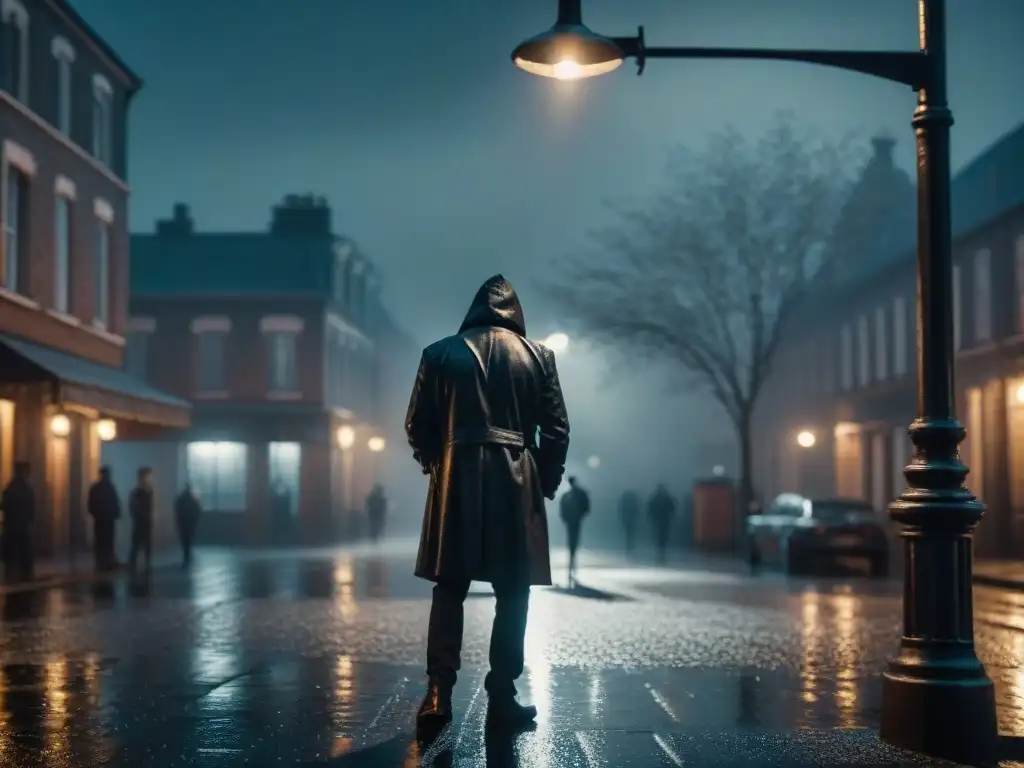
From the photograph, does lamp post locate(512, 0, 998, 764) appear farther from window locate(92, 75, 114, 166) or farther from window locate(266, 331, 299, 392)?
window locate(266, 331, 299, 392)

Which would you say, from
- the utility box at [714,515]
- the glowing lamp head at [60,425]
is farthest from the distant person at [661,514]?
the glowing lamp head at [60,425]

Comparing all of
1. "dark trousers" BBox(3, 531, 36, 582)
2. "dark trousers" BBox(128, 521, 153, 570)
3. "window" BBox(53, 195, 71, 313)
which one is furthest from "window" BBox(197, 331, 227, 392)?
"dark trousers" BBox(3, 531, 36, 582)

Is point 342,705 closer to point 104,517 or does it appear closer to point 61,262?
point 104,517

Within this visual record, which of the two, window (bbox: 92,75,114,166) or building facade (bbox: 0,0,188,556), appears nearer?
building facade (bbox: 0,0,188,556)

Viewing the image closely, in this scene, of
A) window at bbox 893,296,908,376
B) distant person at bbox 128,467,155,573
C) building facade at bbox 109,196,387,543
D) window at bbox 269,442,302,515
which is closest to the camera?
distant person at bbox 128,467,155,573

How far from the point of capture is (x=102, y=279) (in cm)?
3291

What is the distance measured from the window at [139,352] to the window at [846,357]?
22.7m

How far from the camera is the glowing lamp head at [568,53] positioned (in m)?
7.97

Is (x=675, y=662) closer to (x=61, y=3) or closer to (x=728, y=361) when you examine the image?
(x=61, y=3)

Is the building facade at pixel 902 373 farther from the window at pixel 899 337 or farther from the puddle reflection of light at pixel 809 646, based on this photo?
the puddle reflection of light at pixel 809 646

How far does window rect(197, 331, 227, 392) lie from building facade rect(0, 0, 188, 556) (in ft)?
53.7

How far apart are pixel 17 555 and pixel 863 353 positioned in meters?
30.2

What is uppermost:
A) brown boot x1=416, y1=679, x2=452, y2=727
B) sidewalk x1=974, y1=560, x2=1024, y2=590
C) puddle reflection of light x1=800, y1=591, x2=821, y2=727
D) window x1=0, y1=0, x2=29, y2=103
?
window x1=0, y1=0, x2=29, y2=103

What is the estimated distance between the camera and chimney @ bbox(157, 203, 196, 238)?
53.0m
